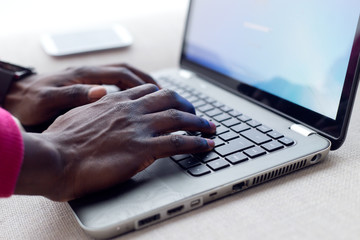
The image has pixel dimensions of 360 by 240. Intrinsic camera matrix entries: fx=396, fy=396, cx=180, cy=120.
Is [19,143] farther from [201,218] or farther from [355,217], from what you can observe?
[355,217]

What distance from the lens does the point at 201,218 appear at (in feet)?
1.65

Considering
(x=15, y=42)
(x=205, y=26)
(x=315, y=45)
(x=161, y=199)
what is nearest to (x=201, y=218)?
(x=161, y=199)

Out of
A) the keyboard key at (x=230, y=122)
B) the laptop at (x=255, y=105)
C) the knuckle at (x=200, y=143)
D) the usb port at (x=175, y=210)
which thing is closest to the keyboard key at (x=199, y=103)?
the laptop at (x=255, y=105)

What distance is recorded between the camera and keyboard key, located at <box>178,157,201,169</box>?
1.87 feet

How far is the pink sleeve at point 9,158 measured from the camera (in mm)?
481

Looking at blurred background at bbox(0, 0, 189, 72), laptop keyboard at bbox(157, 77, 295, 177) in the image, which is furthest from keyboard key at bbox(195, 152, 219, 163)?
blurred background at bbox(0, 0, 189, 72)

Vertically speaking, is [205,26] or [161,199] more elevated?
[205,26]

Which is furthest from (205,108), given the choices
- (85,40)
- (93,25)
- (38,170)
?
(93,25)

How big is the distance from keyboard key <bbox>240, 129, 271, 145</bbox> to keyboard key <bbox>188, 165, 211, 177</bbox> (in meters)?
0.11

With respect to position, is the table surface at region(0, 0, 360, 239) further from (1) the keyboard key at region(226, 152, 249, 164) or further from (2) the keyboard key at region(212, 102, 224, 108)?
(2) the keyboard key at region(212, 102, 224, 108)

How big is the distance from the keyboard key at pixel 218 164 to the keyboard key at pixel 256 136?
0.08m

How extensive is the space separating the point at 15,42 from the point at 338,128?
0.88 m

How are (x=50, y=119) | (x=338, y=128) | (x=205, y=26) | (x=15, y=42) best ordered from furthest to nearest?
(x=15, y=42), (x=205, y=26), (x=50, y=119), (x=338, y=128)

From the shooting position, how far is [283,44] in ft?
2.36
